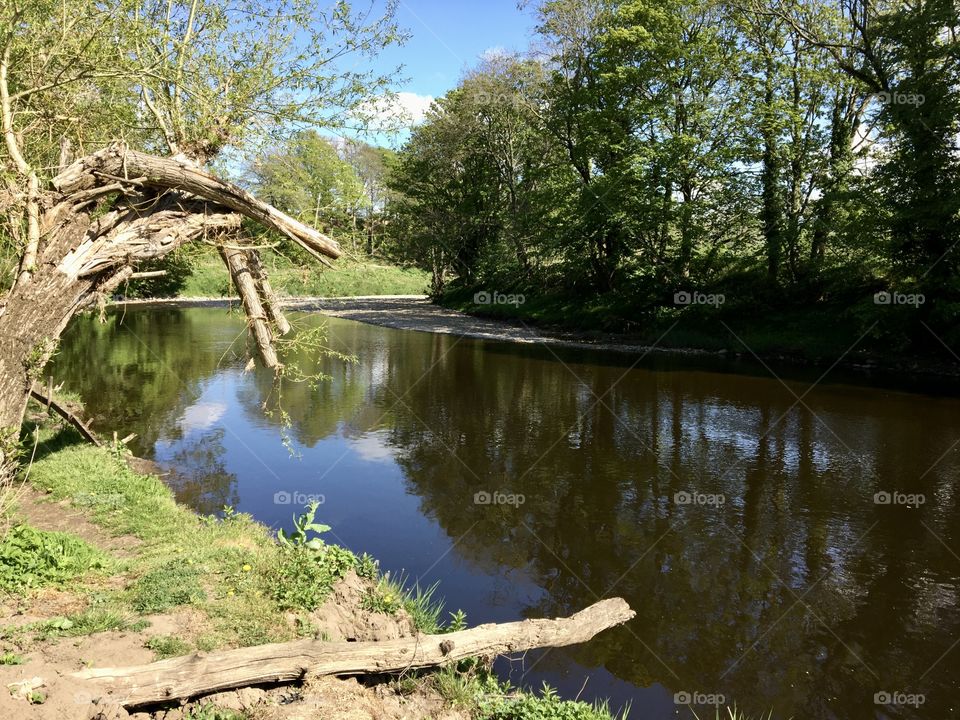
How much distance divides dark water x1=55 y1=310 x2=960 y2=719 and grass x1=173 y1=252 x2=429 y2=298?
315 cm

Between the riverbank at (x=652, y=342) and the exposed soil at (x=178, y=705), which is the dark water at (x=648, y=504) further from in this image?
the riverbank at (x=652, y=342)

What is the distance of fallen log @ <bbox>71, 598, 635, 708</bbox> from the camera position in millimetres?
3947

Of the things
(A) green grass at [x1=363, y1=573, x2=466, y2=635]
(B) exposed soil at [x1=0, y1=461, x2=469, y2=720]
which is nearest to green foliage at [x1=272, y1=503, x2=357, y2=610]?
(B) exposed soil at [x1=0, y1=461, x2=469, y2=720]

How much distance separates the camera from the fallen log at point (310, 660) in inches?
155

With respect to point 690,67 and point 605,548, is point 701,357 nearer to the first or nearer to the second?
point 690,67

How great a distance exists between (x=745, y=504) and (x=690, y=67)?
68.2ft

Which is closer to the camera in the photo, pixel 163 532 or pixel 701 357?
pixel 163 532

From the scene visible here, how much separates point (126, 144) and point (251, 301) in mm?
2226

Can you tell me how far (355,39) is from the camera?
9.12 meters

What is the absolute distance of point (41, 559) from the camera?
5684mm

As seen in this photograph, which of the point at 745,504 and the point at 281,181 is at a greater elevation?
the point at 281,181

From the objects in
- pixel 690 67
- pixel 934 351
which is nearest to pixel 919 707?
pixel 934 351

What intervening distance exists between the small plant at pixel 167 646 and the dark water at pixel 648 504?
2776mm

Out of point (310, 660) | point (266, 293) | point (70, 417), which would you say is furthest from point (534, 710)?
point (70, 417)
